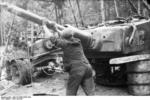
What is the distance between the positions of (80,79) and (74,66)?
26 cm

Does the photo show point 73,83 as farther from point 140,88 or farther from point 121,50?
point 140,88

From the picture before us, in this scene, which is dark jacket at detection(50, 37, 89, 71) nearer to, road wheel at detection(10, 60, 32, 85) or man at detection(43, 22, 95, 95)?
man at detection(43, 22, 95, 95)

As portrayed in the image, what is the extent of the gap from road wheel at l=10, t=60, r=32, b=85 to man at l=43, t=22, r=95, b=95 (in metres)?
3.91

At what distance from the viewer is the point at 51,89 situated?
8.74 m

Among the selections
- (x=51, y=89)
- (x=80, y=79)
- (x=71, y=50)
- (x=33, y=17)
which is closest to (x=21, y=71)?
(x=51, y=89)

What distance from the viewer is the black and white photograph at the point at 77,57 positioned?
5832 mm

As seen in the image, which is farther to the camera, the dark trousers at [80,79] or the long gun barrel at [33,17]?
the long gun barrel at [33,17]

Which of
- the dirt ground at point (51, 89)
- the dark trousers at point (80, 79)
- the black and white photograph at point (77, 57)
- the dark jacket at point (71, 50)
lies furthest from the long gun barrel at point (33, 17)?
the dirt ground at point (51, 89)

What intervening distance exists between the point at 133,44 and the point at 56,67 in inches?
162

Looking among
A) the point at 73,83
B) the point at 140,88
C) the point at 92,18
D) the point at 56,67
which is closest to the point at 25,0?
the point at 56,67

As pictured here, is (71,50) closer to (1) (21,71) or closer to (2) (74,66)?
(2) (74,66)

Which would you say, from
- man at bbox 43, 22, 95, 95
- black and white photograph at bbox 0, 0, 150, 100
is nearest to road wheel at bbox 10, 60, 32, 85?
black and white photograph at bbox 0, 0, 150, 100

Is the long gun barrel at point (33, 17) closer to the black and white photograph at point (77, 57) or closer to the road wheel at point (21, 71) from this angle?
the black and white photograph at point (77, 57)

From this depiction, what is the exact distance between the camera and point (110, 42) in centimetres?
722
